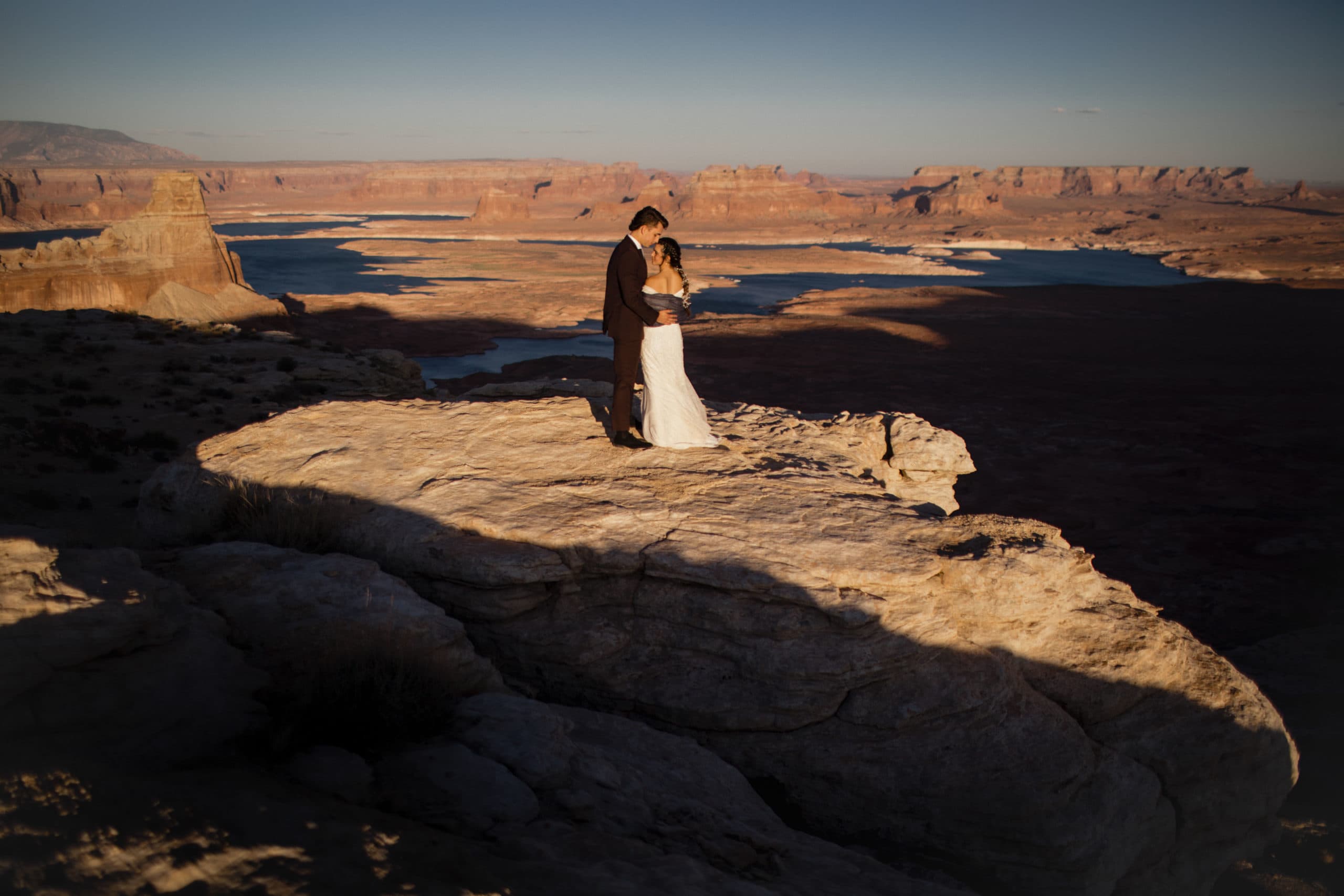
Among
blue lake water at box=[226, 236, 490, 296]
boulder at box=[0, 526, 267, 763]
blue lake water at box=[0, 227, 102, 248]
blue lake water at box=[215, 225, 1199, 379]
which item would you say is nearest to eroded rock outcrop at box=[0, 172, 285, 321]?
blue lake water at box=[215, 225, 1199, 379]

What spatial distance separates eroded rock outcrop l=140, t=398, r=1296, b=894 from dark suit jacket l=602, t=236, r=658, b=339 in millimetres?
1518

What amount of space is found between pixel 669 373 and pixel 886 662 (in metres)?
3.05

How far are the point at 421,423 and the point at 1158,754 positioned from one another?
6776 mm

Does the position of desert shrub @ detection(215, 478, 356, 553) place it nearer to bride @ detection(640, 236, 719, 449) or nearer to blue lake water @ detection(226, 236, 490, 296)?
bride @ detection(640, 236, 719, 449)

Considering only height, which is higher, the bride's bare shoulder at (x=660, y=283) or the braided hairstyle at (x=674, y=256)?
the braided hairstyle at (x=674, y=256)

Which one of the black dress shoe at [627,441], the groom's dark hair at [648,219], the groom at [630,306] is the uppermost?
the groom's dark hair at [648,219]

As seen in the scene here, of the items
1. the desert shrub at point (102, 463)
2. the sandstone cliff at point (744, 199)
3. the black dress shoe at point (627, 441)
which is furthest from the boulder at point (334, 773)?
the sandstone cliff at point (744, 199)

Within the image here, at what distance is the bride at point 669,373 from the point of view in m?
6.38

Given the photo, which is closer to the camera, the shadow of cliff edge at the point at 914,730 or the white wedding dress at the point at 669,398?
the shadow of cliff edge at the point at 914,730

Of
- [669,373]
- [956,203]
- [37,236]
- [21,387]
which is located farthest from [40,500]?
[956,203]

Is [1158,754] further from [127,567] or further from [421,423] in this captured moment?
→ [421,423]

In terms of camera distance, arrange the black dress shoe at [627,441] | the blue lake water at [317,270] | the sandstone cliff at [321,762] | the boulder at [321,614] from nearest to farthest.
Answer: the sandstone cliff at [321,762] → the boulder at [321,614] → the black dress shoe at [627,441] → the blue lake water at [317,270]

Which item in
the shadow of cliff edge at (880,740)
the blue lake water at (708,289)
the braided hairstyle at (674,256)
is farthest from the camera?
the blue lake water at (708,289)

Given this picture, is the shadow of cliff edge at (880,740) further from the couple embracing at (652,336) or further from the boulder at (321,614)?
the couple embracing at (652,336)
